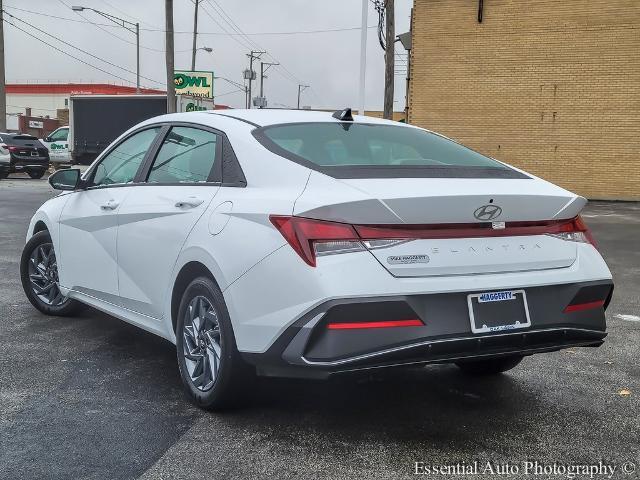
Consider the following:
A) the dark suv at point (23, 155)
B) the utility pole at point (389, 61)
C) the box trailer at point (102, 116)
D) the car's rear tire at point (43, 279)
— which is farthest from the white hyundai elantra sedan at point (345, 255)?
the box trailer at point (102, 116)

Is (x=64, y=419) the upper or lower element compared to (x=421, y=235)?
lower

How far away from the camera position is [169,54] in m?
27.8

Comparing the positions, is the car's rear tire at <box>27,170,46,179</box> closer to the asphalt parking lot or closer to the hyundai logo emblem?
the asphalt parking lot

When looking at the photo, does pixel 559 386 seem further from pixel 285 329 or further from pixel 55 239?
pixel 55 239

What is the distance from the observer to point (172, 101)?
28188 millimetres

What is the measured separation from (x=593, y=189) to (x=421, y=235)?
18.8 meters

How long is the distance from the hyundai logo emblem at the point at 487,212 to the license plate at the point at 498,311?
1.11 feet

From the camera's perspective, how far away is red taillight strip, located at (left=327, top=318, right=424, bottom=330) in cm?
302

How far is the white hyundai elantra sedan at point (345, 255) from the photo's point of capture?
3.07m

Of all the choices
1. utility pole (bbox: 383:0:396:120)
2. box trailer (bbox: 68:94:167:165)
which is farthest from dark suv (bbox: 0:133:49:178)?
utility pole (bbox: 383:0:396:120)

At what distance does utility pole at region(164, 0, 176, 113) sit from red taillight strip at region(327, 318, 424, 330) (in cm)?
2586

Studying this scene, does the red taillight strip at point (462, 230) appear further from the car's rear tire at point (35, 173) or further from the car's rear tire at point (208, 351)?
the car's rear tire at point (35, 173)

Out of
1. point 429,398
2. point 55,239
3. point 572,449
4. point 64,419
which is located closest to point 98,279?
point 55,239

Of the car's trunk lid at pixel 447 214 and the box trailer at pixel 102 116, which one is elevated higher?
the box trailer at pixel 102 116
